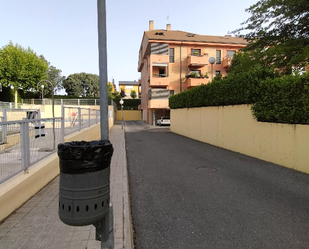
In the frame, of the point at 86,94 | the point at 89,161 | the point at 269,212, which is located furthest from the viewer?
the point at 86,94

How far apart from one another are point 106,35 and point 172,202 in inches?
123

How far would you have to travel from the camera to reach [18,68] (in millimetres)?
30234

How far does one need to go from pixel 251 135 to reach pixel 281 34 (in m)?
7.67

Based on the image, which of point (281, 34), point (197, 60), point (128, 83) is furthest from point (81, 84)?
point (281, 34)

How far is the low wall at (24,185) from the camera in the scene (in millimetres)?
3033

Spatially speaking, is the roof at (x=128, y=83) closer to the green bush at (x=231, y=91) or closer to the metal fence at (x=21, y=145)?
the green bush at (x=231, y=91)

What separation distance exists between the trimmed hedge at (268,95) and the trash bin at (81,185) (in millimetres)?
5870

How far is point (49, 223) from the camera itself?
9.57ft

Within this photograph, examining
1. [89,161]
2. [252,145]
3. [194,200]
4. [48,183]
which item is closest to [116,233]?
[89,161]

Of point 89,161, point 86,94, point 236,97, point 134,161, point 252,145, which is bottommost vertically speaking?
point 134,161

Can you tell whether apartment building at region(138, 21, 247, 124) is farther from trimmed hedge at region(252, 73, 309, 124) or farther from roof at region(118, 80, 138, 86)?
roof at region(118, 80, 138, 86)

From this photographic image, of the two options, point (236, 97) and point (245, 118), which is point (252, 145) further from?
point (236, 97)

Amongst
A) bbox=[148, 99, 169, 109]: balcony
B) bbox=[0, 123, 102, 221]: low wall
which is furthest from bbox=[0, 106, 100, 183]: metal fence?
bbox=[148, 99, 169, 109]: balcony

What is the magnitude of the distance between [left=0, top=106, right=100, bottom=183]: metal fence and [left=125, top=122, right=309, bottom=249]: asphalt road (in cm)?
220
